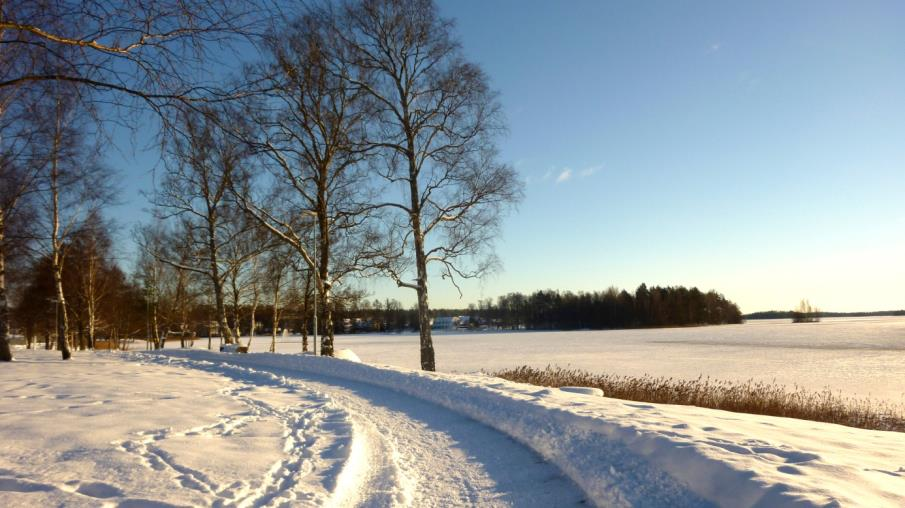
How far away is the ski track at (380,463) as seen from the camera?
13.8ft

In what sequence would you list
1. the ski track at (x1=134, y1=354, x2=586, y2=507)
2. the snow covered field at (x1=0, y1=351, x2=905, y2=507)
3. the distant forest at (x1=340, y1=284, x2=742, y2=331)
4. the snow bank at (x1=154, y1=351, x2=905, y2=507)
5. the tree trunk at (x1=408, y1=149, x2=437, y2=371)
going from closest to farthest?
1. the snow bank at (x1=154, y1=351, x2=905, y2=507)
2. the snow covered field at (x1=0, y1=351, x2=905, y2=507)
3. the ski track at (x1=134, y1=354, x2=586, y2=507)
4. the tree trunk at (x1=408, y1=149, x2=437, y2=371)
5. the distant forest at (x1=340, y1=284, x2=742, y2=331)

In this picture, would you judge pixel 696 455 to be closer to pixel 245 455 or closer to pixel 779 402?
pixel 245 455

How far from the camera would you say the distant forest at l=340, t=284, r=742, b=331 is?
11500 cm

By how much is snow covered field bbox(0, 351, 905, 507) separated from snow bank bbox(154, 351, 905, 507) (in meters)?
0.02

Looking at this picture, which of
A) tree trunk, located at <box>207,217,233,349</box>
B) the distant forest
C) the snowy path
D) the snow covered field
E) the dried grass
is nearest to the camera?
the snow covered field

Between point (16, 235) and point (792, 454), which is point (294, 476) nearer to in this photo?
point (792, 454)

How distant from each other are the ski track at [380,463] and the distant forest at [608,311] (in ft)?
309

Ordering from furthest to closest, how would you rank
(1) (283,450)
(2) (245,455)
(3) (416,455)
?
(3) (416,455)
(1) (283,450)
(2) (245,455)

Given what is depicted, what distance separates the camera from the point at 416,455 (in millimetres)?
5672

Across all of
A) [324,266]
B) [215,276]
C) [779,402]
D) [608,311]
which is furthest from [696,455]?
[608,311]

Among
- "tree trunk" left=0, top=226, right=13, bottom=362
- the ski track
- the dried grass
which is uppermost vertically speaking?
"tree trunk" left=0, top=226, right=13, bottom=362

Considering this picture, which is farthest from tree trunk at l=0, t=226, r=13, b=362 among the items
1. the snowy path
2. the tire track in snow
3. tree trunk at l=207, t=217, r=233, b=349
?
the tire track in snow

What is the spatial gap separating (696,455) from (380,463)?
3.01 m

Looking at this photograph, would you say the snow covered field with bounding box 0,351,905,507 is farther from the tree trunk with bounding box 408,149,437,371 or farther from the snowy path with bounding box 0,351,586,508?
the tree trunk with bounding box 408,149,437,371
